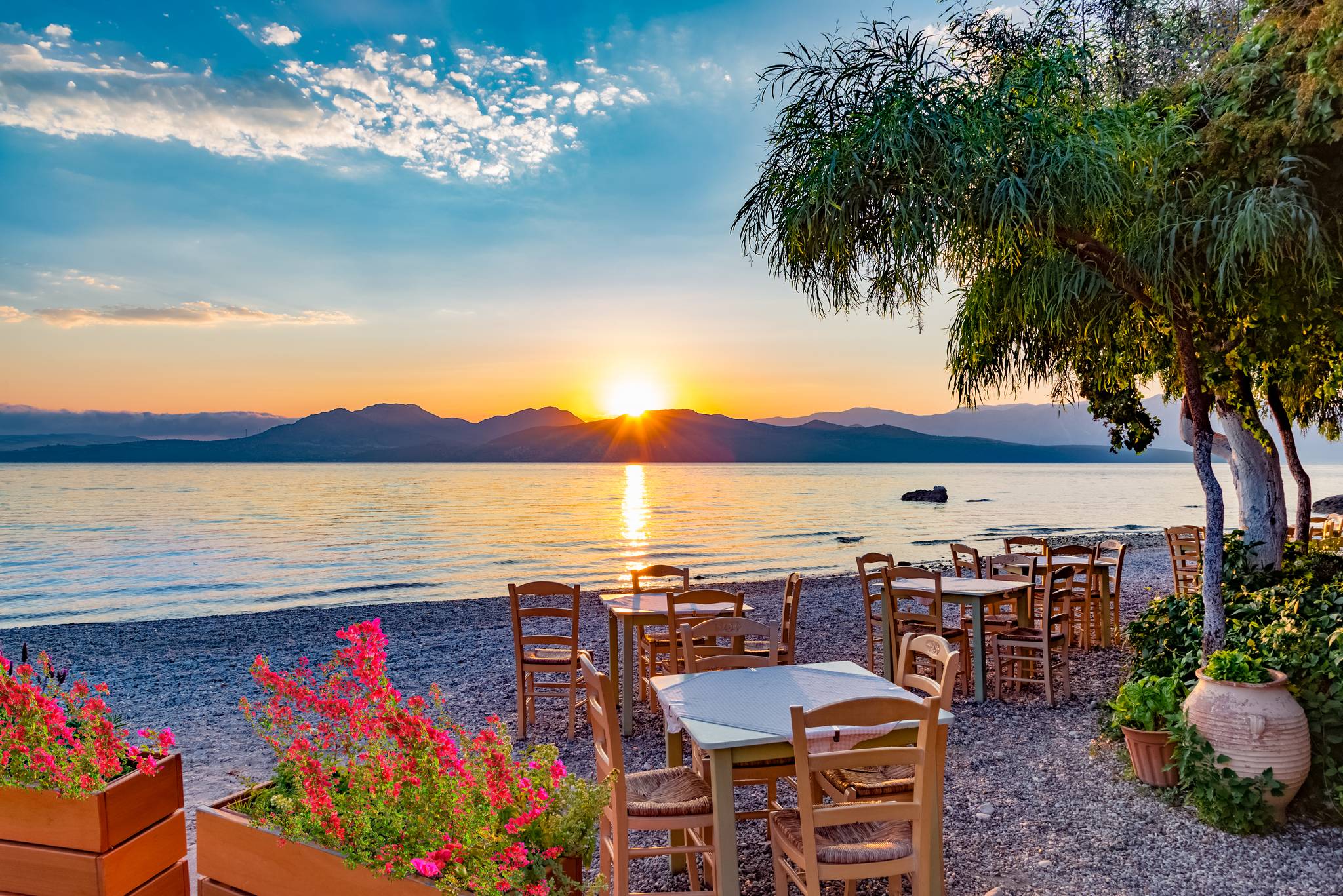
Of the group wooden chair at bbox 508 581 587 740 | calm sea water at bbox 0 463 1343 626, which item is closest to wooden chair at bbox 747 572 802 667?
wooden chair at bbox 508 581 587 740

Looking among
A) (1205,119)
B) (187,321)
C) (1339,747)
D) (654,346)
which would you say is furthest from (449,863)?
(187,321)

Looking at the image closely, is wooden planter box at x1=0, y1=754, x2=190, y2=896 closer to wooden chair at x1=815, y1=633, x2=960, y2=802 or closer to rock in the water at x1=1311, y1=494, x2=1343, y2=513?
A: wooden chair at x1=815, y1=633, x2=960, y2=802

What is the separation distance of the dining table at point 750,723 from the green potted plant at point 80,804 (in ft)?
5.71

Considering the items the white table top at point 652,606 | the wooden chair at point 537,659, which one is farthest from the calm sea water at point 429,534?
the wooden chair at point 537,659

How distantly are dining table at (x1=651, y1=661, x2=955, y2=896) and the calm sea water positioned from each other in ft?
49.6

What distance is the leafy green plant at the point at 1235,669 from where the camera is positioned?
395cm

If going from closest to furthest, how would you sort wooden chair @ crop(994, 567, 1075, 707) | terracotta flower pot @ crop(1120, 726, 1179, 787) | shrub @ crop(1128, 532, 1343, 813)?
shrub @ crop(1128, 532, 1343, 813) → terracotta flower pot @ crop(1120, 726, 1179, 787) → wooden chair @ crop(994, 567, 1075, 707)

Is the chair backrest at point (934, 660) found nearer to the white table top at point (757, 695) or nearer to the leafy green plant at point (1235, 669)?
the white table top at point (757, 695)

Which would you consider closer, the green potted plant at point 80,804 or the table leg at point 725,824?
the green potted plant at point 80,804

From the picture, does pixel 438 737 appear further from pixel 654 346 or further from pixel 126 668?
pixel 654 346

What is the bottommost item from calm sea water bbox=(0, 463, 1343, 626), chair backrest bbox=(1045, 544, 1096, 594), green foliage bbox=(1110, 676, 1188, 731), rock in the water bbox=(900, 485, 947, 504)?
rock in the water bbox=(900, 485, 947, 504)

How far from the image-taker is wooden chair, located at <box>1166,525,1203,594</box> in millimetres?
10047

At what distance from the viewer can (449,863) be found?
74.2 inches

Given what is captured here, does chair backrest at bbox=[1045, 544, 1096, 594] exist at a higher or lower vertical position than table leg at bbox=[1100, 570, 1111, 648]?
higher
